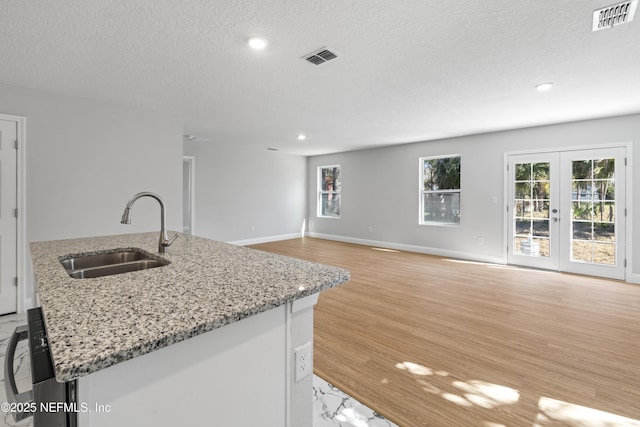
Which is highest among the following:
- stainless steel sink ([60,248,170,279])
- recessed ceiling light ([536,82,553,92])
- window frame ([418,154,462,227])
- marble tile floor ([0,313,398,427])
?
recessed ceiling light ([536,82,553,92])

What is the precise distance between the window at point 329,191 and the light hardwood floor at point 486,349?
4.08 meters

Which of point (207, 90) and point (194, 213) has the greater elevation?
point (207, 90)

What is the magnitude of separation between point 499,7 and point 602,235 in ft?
A: 14.0

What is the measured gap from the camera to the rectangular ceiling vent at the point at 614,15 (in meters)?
1.87

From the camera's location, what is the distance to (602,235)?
14.6ft

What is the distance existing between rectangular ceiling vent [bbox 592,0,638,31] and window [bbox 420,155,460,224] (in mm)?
3954

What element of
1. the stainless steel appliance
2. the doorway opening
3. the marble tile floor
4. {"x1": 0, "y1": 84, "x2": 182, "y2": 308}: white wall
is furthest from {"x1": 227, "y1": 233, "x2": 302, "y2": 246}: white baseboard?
the stainless steel appliance

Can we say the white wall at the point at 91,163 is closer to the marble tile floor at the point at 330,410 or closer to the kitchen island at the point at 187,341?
the marble tile floor at the point at 330,410

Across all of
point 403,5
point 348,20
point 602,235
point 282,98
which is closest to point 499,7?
point 403,5

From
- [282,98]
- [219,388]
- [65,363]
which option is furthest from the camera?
[282,98]

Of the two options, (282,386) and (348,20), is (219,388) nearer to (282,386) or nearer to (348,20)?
(282,386)

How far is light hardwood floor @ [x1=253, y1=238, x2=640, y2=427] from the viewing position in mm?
1748

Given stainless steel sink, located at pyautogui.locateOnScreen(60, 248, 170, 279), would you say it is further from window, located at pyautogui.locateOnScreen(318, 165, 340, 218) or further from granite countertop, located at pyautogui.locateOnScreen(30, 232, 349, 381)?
window, located at pyautogui.locateOnScreen(318, 165, 340, 218)

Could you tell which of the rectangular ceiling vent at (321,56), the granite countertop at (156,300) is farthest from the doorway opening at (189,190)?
the granite countertop at (156,300)
